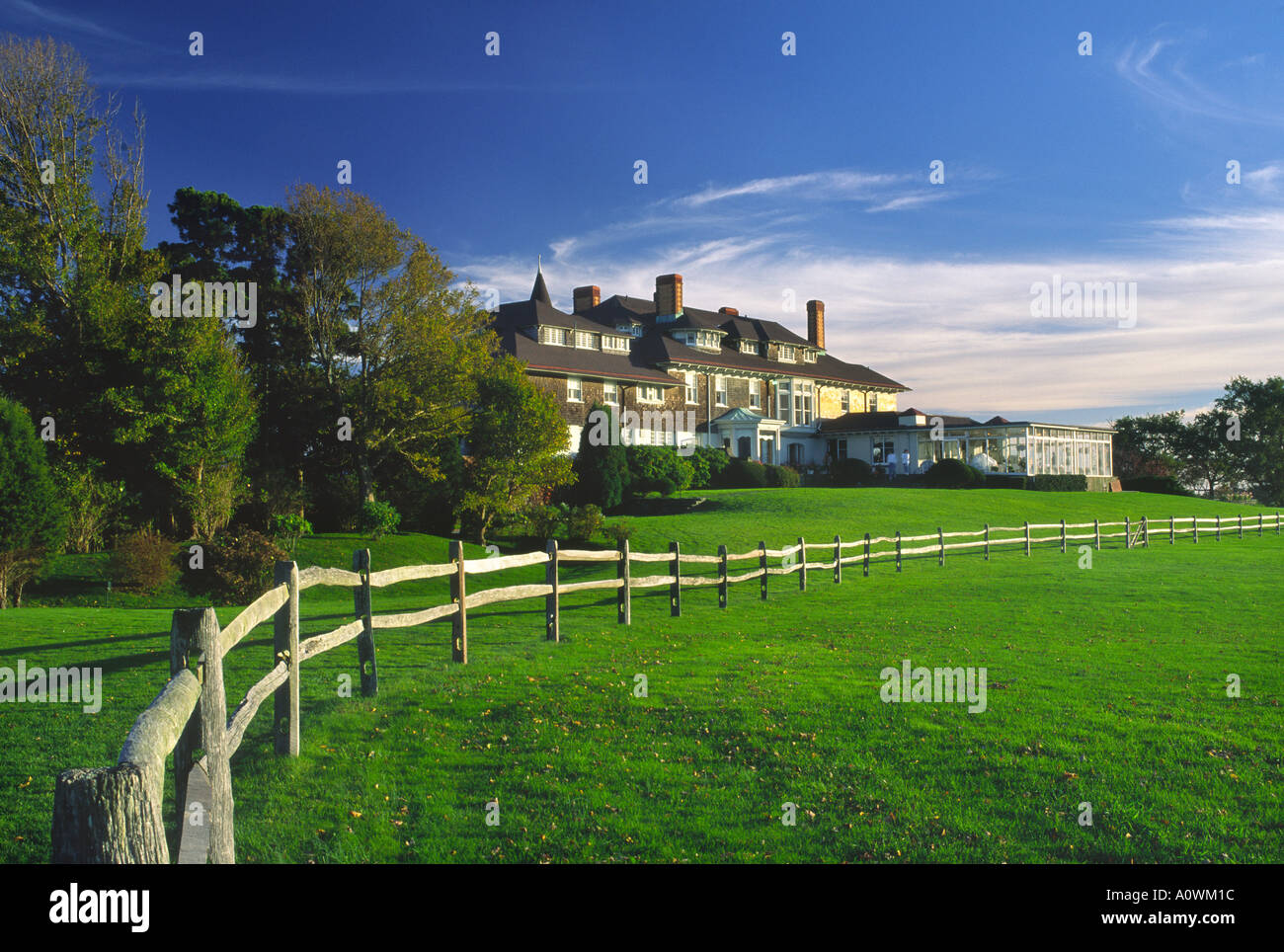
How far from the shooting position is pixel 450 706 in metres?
9.46

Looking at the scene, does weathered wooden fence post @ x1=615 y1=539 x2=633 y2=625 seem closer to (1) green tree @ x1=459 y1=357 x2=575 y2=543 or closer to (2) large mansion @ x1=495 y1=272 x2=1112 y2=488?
(1) green tree @ x1=459 y1=357 x2=575 y2=543

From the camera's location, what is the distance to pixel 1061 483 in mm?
58594

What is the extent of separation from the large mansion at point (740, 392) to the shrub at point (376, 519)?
15332mm

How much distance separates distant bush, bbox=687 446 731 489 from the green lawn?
31.2 meters

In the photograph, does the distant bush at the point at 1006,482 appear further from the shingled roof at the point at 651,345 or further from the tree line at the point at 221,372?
the tree line at the point at 221,372

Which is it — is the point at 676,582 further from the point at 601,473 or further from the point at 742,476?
the point at 742,476

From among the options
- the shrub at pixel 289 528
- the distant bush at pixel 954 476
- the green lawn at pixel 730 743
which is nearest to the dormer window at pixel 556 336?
the shrub at pixel 289 528

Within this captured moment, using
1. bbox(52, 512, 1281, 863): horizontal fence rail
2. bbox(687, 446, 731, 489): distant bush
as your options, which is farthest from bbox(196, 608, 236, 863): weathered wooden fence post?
bbox(687, 446, 731, 489): distant bush

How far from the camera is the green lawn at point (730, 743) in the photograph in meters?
6.18

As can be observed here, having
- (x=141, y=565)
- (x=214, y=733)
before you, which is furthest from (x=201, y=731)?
(x=141, y=565)

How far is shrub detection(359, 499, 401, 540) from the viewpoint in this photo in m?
34.3

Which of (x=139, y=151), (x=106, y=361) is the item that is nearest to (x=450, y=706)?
(x=106, y=361)
